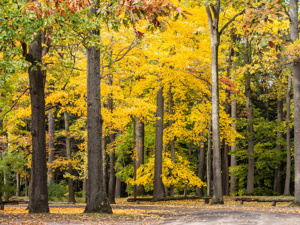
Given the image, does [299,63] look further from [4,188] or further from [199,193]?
[4,188]

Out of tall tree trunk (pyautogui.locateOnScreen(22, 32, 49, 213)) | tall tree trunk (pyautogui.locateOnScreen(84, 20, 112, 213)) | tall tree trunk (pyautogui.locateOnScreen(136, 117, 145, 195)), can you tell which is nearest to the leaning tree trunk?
tall tree trunk (pyautogui.locateOnScreen(84, 20, 112, 213))

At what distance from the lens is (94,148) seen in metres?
10.7

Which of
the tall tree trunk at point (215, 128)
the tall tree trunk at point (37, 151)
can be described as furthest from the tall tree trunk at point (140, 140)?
the tall tree trunk at point (37, 151)

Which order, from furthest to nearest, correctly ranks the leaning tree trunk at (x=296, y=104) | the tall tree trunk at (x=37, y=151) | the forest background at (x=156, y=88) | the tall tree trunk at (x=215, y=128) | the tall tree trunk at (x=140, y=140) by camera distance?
1. the tall tree trunk at (x=140, y=140)
2. the tall tree trunk at (x=215, y=128)
3. the forest background at (x=156, y=88)
4. the leaning tree trunk at (x=296, y=104)
5. the tall tree trunk at (x=37, y=151)

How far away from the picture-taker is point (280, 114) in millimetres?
28719

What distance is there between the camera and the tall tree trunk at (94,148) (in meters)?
10.6

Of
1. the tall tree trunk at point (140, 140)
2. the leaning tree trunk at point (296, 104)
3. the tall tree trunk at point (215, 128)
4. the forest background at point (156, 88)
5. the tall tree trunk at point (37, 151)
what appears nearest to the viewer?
the tall tree trunk at point (37, 151)

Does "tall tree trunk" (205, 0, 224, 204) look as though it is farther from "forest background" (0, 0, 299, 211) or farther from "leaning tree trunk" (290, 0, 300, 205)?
"leaning tree trunk" (290, 0, 300, 205)

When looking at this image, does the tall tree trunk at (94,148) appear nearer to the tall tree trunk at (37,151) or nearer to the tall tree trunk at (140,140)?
the tall tree trunk at (37,151)

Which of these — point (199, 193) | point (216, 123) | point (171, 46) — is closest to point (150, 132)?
point (199, 193)

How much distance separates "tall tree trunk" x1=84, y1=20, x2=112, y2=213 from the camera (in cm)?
1056

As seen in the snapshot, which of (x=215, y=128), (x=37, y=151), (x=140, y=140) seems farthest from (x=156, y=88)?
(x=37, y=151)

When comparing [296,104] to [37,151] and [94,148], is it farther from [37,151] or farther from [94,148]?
[37,151]

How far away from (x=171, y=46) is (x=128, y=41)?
2576 millimetres
